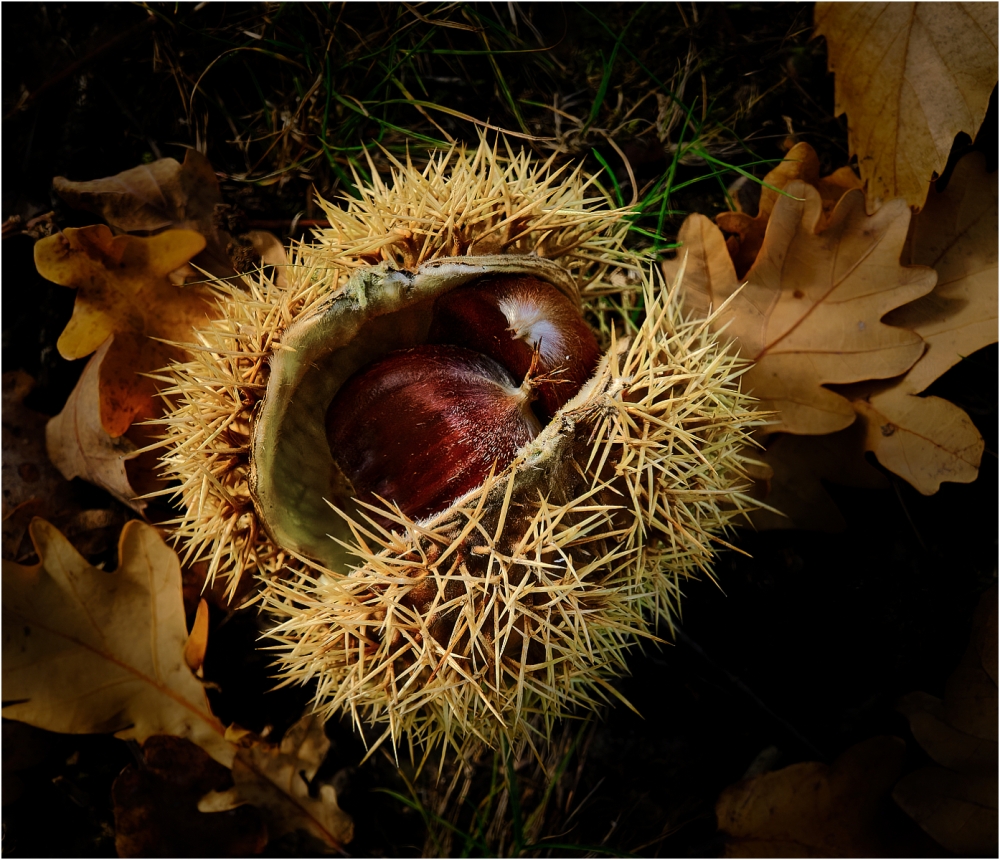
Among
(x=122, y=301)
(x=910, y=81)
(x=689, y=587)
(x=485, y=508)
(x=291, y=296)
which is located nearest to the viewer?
(x=485, y=508)

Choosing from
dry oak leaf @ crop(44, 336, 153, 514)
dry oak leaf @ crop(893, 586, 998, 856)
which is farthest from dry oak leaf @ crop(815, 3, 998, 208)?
dry oak leaf @ crop(44, 336, 153, 514)

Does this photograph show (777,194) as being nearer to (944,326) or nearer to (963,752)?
(944,326)

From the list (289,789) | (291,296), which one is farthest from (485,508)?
(289,789)

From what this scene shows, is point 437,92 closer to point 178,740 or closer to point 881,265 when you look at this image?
point 881,265

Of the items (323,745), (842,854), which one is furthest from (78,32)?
(842,854)

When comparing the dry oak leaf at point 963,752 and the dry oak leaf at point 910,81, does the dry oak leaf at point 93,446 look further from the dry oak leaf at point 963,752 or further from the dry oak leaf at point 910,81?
the dry oak leaf at point 963,752

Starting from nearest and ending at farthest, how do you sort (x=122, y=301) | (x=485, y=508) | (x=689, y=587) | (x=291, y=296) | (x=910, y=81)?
(x=485, y=508), (x=291, y=296), (x=910, y=81), (x=122, y=301), (x=689, y=587)

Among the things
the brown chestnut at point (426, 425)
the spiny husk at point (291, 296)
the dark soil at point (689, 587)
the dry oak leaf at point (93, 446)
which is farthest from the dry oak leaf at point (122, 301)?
the brown chestnut at point (426, 425)
